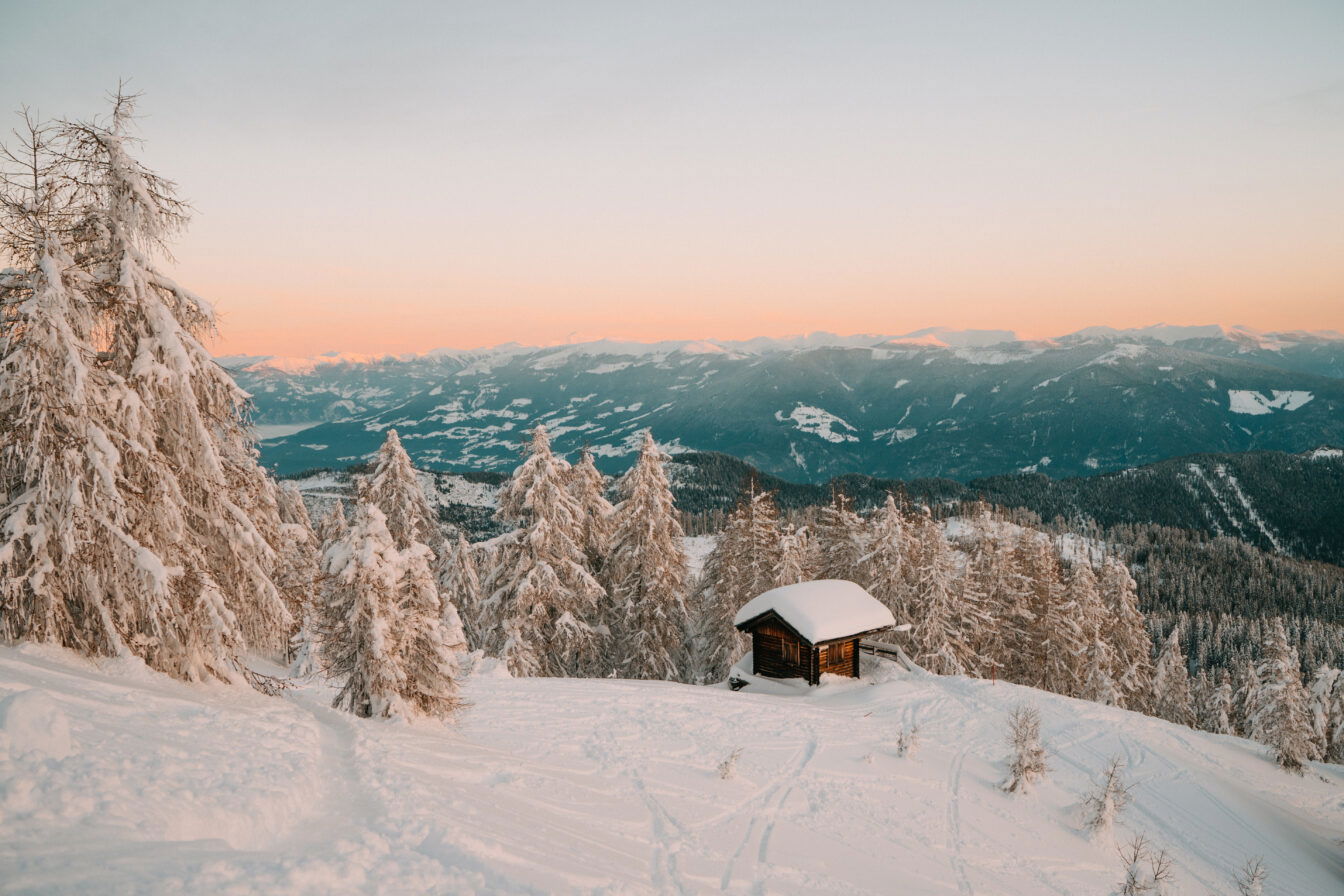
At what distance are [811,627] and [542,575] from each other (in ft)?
37.2

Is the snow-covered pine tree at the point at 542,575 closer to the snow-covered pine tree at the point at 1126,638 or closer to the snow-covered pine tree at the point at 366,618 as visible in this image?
the snow-covered pine tree at the point at 366,618

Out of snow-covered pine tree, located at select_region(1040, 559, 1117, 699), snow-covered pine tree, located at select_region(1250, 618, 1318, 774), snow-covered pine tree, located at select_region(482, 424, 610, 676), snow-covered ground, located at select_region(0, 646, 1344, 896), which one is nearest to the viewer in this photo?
snow-covered ground, located at select_region(0, 646, 1344, 896)

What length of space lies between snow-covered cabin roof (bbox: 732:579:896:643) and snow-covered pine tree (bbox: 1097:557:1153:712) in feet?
79.8

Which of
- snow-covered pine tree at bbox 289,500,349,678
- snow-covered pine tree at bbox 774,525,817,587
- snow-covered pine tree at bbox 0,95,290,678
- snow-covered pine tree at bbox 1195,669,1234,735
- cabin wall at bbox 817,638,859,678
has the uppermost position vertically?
snow-covered pine tree at bbox 0,95,290,678

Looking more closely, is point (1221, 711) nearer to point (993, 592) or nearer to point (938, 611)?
point (993, 592)

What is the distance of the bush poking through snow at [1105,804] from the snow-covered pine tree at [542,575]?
19175 millimetres

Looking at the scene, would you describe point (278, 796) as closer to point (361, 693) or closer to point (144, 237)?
point (361, 693)

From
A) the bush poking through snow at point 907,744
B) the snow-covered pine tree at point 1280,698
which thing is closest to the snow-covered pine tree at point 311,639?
the bush poking through snow at point 907,744

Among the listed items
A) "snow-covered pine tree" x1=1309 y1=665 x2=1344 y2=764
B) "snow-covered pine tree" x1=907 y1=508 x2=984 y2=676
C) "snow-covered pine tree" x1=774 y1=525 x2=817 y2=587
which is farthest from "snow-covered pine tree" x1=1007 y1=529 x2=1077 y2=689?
"snow-covered pine tree" x1=1309 y1=665 x2=1344 y2=764

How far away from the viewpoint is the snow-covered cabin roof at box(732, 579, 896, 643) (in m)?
23.5

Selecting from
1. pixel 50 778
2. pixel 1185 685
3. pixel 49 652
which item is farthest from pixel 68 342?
pixel 1185 685

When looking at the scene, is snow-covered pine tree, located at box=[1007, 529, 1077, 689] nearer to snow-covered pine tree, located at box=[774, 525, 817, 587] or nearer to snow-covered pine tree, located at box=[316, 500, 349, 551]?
snow-covered pine tree, located at box=[774, 525, 817, 587]

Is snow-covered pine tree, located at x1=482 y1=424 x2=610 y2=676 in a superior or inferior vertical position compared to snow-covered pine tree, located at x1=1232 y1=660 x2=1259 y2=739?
superior

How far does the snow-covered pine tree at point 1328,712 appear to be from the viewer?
39.2 metres
